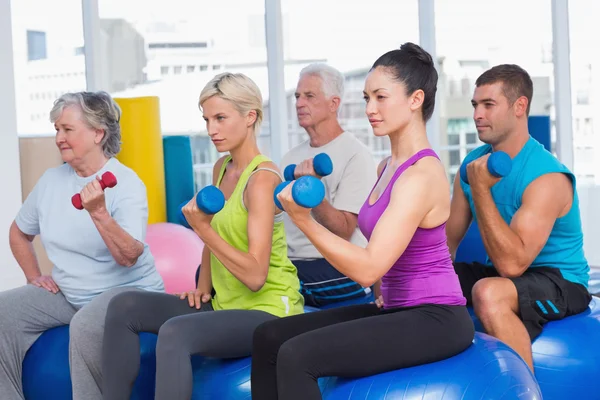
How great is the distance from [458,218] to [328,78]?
2.29ft

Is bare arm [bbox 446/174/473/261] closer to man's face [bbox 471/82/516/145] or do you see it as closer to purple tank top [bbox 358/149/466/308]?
man's face [bbox 471/82/516/145]

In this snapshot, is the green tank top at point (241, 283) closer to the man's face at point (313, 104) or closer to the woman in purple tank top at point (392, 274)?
the woman in purple tank top at point (392, 274)

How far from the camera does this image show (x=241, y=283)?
2.17 metres

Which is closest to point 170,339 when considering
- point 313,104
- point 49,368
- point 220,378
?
point 220,378

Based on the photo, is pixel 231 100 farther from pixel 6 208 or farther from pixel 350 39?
pixel 350 39

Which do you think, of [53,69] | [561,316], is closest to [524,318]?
[561,316]

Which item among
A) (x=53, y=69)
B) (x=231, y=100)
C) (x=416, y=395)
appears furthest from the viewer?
(x=53, y=69)

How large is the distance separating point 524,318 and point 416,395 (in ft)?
1.94

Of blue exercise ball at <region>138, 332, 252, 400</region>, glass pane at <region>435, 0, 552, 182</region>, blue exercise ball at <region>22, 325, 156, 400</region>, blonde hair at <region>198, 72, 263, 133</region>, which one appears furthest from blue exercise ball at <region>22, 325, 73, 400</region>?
glass pane at <region>435, 0, 552, 182</region>

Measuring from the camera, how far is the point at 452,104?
253 inches

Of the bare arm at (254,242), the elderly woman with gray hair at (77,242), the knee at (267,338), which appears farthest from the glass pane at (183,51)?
the knee at (267,338)

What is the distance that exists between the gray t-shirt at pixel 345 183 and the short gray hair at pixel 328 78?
0.53ft

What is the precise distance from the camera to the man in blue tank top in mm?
2203

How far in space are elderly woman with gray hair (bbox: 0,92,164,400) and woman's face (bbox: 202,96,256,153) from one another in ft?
1.25
